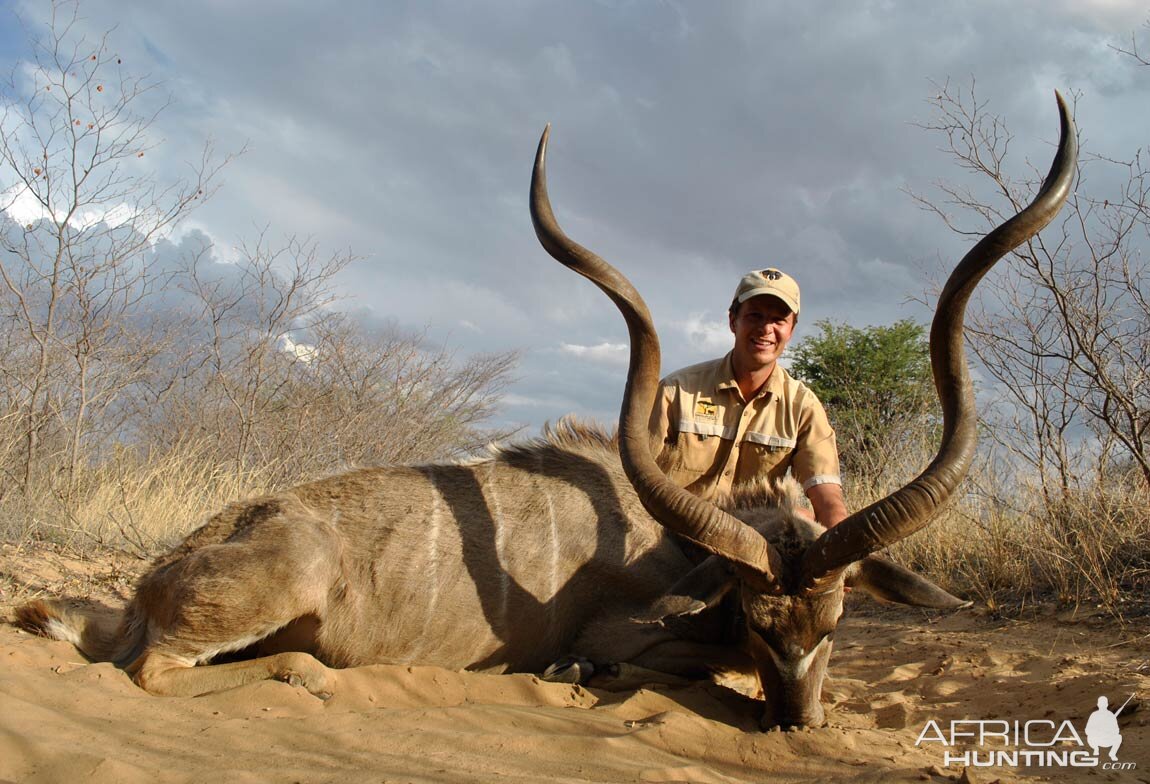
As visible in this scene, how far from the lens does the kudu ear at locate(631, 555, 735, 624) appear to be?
3373 millimetres

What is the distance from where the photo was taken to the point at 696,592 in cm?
348

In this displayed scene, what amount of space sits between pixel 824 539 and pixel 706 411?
1.70m

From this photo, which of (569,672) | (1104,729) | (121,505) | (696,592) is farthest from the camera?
(121,505)

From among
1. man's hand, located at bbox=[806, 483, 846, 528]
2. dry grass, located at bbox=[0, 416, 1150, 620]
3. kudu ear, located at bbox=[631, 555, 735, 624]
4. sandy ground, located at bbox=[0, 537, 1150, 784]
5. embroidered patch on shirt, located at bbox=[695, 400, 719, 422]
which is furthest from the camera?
dry grass, located at bbox=[0, 416, 1150, 620]

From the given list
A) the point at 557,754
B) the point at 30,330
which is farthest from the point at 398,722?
the point at 30,330

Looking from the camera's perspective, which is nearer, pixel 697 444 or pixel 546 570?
pixel 546 570

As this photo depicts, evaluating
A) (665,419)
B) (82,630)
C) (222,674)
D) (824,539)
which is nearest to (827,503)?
(665,419)

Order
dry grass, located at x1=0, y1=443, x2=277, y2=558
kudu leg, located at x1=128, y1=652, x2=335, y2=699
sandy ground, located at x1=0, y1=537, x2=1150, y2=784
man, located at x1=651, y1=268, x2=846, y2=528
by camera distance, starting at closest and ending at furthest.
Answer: sandy ground, located at x1=0, y1=537, x2=1150, y2=784 < kudu leg, located at x1=128, y1=652, x2=335, y2=699 < man, located at x1=651, y1=268, x2=846, y2=528 < dry grass, located at x1=0, y1=443, x2=277, y2=558

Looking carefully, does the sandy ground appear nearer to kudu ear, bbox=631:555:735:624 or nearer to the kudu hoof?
the kudu hoof

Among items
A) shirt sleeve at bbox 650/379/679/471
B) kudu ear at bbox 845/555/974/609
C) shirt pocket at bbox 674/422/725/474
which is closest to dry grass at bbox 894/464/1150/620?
kudu ear at bbox 845/555/974/609

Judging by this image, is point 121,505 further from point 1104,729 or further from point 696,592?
point 1104,729

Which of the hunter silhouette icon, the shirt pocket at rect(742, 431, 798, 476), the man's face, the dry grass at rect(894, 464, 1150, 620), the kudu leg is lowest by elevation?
the kudu leg

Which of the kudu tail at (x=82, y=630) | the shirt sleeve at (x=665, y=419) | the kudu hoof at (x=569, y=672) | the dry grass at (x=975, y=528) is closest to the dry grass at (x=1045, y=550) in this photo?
the dry grass at (x=975, y=528)

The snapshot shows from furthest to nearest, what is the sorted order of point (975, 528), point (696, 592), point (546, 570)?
point (975, 528), point (546, 570), point (696, 592)
